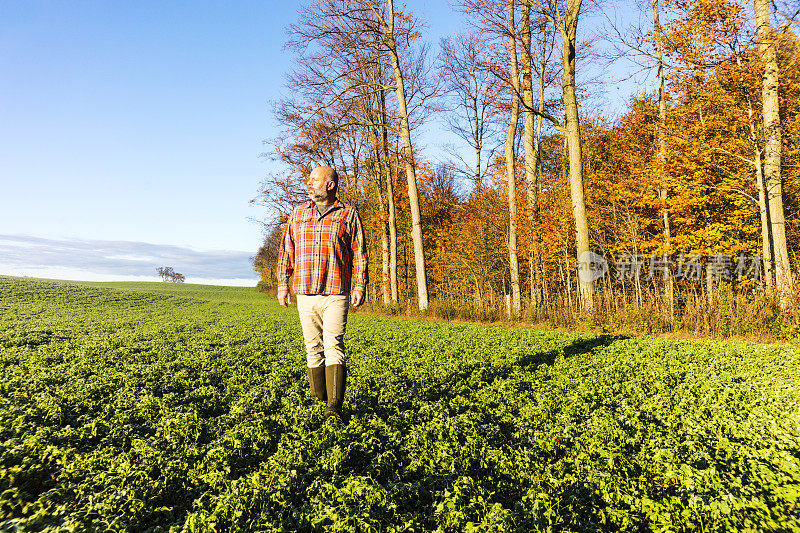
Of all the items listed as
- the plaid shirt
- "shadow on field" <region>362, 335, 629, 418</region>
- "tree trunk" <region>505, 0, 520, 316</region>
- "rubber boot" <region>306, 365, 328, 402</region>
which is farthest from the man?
"tree trunk" <region>505, 0, 520, 316</region>

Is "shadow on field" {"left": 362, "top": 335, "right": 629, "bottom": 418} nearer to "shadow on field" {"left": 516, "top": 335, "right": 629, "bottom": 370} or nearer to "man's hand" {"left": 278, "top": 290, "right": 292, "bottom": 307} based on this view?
"shadow on field" {"left": 516, "top": 335, "right": 629, "bottom": 370}

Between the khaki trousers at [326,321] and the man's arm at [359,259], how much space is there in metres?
0.18

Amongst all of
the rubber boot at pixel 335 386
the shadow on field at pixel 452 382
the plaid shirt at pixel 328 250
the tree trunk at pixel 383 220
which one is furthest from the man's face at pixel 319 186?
the tree trunk at pixel 383 220

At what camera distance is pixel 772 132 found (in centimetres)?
1171

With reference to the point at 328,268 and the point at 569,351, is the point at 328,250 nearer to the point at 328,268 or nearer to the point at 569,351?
the point at 328,268

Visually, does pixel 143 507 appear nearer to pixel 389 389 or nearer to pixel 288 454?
pixel 288 454

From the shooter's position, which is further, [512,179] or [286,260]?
[512,179]

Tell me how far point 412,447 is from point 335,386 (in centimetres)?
110

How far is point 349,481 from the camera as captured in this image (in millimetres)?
2648

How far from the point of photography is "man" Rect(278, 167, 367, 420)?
3971 mm

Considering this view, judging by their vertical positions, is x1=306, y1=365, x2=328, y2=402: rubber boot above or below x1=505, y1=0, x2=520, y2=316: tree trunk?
below

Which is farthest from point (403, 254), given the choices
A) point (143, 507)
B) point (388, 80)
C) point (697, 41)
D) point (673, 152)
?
point (143, 507)

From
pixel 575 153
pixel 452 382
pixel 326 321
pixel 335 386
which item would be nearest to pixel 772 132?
pixel 575 153

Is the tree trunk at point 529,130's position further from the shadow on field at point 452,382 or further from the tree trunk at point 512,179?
the shadow on field at point 452,382
